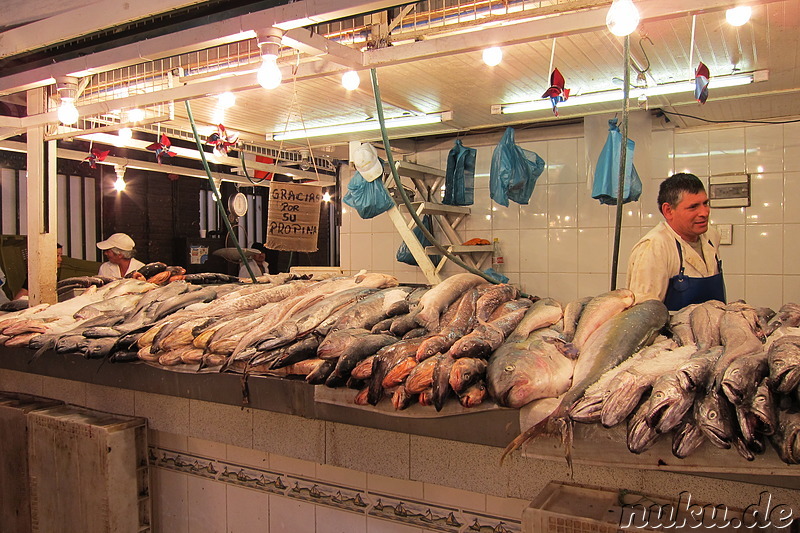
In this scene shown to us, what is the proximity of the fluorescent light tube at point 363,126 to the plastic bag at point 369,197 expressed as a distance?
1.94ft

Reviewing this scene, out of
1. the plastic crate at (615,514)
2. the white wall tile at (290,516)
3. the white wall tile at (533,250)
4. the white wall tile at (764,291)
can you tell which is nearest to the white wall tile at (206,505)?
the white wall tile at (290,516)

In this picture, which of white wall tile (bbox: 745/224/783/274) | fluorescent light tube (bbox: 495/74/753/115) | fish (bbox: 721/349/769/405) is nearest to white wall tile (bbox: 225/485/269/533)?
fish (bbox: 721/349/769/405)

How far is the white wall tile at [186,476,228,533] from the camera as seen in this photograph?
3.79 m

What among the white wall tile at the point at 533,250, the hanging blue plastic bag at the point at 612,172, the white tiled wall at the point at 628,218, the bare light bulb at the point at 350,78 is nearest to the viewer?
the bare light bulb at the point at 350,78

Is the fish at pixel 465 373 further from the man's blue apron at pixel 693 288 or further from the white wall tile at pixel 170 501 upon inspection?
the white wall tile at pixel 170 501

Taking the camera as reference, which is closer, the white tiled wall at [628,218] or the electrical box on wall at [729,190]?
the white tiled wall at [628,218]

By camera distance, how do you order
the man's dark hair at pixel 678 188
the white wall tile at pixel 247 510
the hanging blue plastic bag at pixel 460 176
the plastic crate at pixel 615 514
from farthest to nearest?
the hanging blue plastic bag at pixel 460 176, the white wall tile at pixel 247 510, the man's dark hair at pixel 678 188, the plastic crate at pixel 615 514

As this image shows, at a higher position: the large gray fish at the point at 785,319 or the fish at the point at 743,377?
the large gray fish at the point at 785,319

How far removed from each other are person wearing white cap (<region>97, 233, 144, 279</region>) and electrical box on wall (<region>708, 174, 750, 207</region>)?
6.83 meters

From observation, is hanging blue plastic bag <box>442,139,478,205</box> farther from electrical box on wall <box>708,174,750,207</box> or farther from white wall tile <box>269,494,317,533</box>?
white wall tile <box>269,494,317,533</box>

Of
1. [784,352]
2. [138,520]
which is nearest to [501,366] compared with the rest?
[784,352]

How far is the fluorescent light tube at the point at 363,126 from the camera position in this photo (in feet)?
18.2

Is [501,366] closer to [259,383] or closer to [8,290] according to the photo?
[259,383]

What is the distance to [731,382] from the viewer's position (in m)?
1.61
